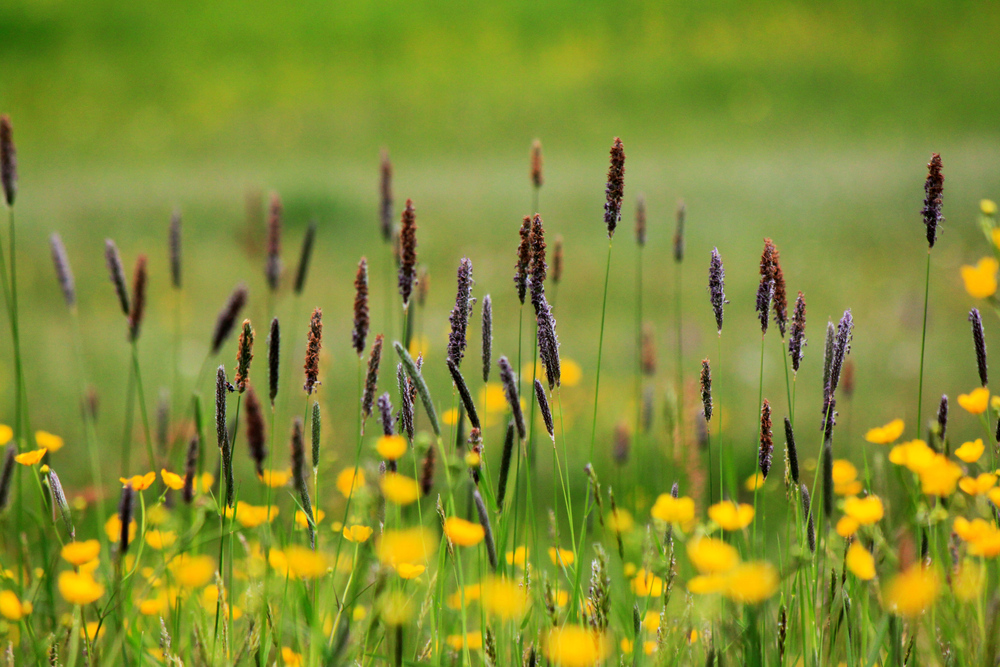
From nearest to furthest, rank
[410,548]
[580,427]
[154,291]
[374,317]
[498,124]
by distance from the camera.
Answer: [410,548] → [580,427] → [374,317] → [154,291] → [498,124]

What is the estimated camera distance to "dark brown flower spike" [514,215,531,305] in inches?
35.5

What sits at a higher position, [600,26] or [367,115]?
[600,26]

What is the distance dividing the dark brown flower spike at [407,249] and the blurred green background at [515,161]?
1.18m

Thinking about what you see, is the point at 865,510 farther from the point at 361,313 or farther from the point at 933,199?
the point at 361,313

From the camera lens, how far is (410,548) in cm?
58

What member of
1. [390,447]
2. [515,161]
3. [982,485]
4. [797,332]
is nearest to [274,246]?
[390,447]

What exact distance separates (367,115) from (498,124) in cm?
85

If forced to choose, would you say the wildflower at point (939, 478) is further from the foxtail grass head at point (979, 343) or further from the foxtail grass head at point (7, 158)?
the foxtail grass head at point (7, 158)

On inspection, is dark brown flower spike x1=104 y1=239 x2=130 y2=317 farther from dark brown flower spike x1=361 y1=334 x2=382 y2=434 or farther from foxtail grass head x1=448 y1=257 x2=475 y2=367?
foxtail grass head x1=448 y1=257 x2=475 y2=367

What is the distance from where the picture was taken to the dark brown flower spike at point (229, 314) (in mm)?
764

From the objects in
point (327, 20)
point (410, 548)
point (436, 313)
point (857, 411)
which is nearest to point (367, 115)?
point (327, 20)

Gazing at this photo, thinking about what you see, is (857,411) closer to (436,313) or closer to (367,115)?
(436,313)

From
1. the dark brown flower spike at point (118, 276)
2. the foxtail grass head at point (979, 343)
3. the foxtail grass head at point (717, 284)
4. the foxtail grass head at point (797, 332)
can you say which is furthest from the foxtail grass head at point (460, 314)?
the foxtail grass head at point (979, 343)

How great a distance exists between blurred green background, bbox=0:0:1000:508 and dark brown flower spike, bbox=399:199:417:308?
1.18 meters
